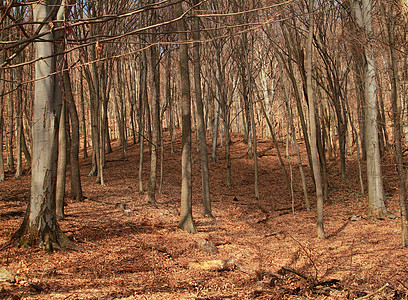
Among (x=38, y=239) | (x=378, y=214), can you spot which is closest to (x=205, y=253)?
(x=38, y=239)

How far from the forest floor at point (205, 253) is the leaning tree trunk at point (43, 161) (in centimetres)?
33

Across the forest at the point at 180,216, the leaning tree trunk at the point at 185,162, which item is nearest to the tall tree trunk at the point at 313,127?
the forest at the point at 180,216

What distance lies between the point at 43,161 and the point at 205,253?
3775 mm

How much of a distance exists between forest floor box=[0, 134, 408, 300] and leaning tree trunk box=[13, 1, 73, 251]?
328mm

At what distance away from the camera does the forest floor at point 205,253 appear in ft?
15.3

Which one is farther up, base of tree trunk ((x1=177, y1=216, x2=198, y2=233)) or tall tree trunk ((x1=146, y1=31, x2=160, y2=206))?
tall tree trunk ((x1=146, y1=31, x2=160, y2=206))

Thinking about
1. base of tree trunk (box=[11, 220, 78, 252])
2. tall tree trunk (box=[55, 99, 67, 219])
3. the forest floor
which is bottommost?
the forest floor

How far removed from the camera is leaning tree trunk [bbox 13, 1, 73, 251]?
17.9 feet

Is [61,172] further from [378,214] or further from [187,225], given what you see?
[378,214]

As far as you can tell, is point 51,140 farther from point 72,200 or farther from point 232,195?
point 232,195

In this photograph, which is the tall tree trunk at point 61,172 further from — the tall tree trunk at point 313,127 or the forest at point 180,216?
the tall tree trunk at point 313,127

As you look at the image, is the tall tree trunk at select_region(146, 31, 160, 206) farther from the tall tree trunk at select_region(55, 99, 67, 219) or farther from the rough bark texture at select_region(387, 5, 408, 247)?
the rough bark texture at select_region(387, 5, 408, 247)

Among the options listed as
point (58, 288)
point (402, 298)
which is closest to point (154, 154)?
point (58, 288)

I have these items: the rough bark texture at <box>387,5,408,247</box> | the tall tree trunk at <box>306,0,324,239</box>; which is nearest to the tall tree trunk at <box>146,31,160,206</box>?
the tall tree trunk at <box>306,0,324,239</box>
